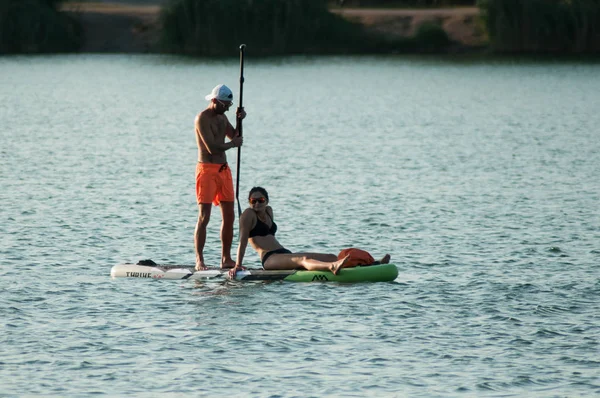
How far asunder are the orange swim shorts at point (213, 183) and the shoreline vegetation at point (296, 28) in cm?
7211

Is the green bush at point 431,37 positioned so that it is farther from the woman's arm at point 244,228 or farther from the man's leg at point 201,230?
the woman's arm at point 244,228

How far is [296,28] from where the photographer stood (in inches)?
3676

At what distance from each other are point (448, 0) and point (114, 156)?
67.4 meters

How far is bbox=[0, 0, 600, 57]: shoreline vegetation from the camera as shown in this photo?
8906 cm

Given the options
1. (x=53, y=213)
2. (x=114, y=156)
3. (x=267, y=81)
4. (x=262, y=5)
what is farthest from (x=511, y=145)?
(x=262, y=5)

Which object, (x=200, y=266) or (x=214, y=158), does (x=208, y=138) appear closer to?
(x=214, y=158)

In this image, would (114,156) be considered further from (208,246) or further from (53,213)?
(208,246)

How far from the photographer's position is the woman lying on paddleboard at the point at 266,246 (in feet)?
57.0

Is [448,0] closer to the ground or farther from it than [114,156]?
farther from it

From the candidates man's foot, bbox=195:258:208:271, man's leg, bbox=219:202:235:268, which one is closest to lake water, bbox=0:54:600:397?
man's foot, bbox=195:258:208:271

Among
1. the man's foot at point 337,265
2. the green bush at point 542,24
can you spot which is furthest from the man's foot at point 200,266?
the green bush at point 542,24

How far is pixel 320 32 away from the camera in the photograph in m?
94.4

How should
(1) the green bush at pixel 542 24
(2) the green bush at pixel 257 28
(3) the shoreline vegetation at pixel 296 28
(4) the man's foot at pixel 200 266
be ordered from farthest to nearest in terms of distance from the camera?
(2) the green bush at pixel 257 28 → (3) the shoreline vegetation at pixel 296 28 → (1) the green bush at pixel 542 24 → (4) the man's foot at pixel 200 266

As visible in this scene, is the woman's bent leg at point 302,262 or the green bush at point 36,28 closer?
the woman's bent leg at point 302,262
